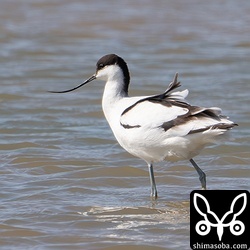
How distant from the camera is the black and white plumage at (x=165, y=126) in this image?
301 inches

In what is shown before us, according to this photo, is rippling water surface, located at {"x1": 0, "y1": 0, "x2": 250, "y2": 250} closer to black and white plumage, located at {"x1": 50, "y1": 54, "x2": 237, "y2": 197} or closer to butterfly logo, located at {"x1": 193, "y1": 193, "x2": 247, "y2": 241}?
butterfly logo, located at {"x1": 193, "y1": 193, "x2": 247, "y2": 241}

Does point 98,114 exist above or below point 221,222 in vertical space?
below

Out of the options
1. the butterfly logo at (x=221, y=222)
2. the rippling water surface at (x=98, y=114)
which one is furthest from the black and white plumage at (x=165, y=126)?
the butterfly logo at (x=221, y=222)

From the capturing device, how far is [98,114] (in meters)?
11.9

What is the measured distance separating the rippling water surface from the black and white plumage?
0.48 meters

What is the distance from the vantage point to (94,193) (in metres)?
8.43

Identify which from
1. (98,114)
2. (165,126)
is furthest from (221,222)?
(98,114)

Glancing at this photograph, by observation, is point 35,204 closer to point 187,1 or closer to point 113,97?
point 113,97

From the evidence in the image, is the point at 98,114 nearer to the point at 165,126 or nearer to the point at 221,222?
the point at 165,126

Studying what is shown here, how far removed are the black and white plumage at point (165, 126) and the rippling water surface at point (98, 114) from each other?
0.48m

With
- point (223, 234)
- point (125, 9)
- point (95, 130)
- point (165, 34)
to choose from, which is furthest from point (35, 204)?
point (125, 9)

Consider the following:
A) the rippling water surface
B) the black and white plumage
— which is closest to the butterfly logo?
the rippling water surface

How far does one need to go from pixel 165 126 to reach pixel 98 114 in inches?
164

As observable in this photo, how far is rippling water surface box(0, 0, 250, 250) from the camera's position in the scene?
24.5 feet
